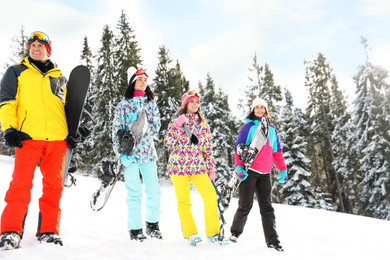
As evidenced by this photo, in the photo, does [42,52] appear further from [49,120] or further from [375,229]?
[375,229]

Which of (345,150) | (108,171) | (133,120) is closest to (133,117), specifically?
(133,120)

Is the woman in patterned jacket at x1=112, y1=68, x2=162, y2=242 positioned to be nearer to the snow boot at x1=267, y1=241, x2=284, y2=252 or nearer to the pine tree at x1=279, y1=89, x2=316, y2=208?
the snow boot at x1=267, y1=241, x2=284, y2=252

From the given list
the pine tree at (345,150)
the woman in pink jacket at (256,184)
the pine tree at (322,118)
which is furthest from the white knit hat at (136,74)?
the pine tree at (322,118)

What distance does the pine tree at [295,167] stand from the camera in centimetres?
2373

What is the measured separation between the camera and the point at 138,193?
412cm

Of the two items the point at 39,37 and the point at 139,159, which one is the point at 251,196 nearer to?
the point at 139,159

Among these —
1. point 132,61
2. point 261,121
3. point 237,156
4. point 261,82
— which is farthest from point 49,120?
point 261,82

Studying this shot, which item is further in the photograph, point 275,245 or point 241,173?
point 241,173

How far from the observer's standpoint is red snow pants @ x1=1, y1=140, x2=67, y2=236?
3041 millimetres

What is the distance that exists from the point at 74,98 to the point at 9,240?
1806 mm

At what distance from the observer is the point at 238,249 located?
13.2ft

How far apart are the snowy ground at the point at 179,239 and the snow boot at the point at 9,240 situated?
0.09m

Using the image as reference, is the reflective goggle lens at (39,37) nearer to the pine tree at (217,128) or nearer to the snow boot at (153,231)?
the snow boot at (153,231)

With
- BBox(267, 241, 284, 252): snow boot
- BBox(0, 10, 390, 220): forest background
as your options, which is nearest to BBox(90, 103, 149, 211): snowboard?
BBox(267, 241, 284, 252): snow boot
